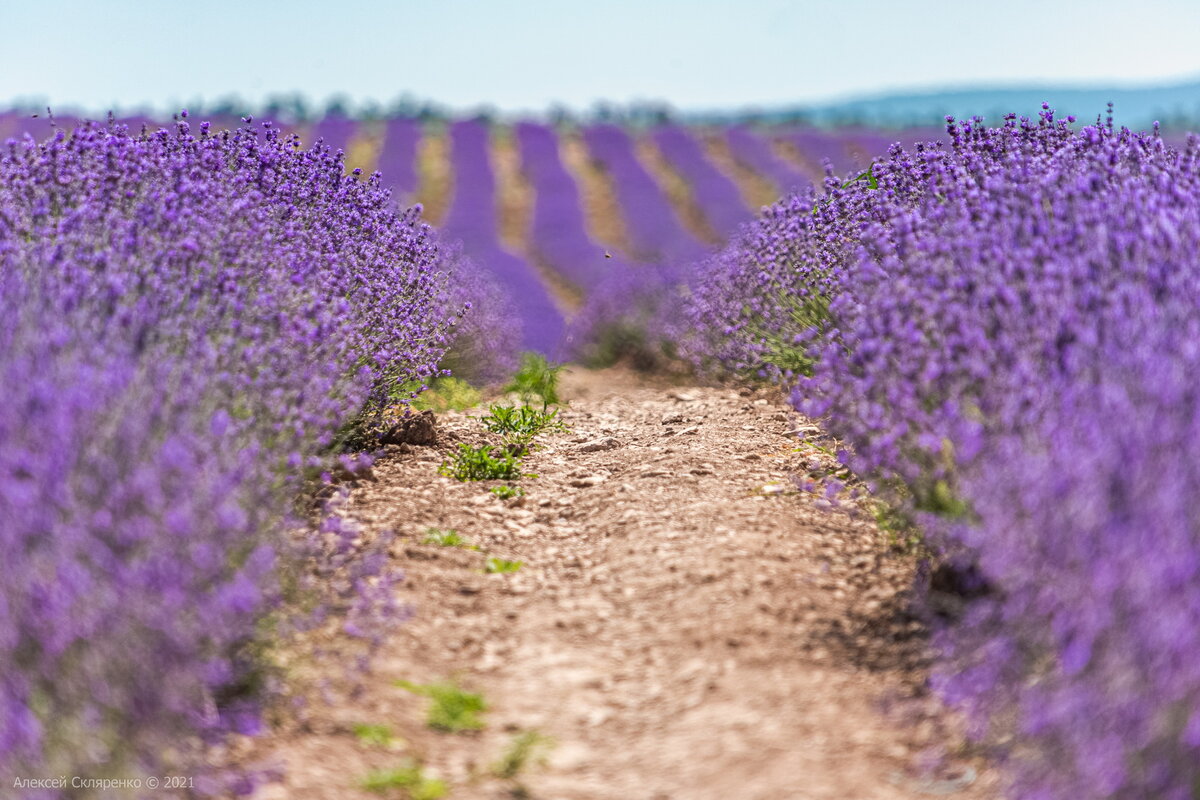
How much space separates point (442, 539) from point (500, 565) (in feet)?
0.87

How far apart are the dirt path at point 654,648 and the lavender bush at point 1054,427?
0.89ft

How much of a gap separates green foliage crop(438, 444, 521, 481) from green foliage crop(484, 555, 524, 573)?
96 cm

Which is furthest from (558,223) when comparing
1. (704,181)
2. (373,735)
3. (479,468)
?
(373,735)

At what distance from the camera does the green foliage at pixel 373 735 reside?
8.09 ft

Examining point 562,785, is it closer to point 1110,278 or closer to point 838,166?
point 1110,278

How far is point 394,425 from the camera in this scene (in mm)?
4992

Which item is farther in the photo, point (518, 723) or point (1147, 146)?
point (1147, 146)

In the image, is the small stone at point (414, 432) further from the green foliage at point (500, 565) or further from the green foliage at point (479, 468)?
the green foliage at point (500, 565)

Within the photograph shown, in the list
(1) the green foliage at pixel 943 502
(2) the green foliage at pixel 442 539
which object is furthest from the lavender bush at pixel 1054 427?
(2) the green foliage at pixel 442 539

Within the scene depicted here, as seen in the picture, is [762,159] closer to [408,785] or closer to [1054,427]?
[1054,427]

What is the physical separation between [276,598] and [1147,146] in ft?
11.7

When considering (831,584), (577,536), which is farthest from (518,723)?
(577,536)

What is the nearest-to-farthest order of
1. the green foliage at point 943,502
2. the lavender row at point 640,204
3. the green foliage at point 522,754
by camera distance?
the green foliage at point 522,754 → the green foliage at point 943,502 → the lavender row at point 640,204

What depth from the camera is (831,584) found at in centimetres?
330
